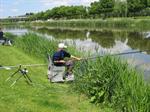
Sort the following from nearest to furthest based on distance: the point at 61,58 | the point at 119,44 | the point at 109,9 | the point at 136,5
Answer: the point at 61,58 < the point at 119,44 < the point at 136,5 < the point at 109,9

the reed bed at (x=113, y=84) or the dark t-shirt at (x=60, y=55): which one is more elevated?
the dark t-shirt at (x=60, y=55)

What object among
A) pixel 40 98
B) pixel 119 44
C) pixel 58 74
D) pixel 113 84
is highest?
pixel 113 84

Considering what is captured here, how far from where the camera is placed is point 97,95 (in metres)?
12.3

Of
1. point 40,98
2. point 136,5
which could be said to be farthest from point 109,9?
point 40,98

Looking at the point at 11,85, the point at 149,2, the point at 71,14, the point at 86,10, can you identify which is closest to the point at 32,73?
the point at 11,85

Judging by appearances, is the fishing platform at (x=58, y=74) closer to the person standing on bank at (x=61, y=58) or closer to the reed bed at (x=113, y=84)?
the person standing on bank at (x=61, y=58)

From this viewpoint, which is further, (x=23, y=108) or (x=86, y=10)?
(x=86, y=10)

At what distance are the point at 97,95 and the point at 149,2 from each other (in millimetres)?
80249

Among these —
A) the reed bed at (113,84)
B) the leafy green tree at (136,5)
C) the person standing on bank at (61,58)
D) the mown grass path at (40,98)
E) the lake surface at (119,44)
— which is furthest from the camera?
the leafy green tree at (136,5)

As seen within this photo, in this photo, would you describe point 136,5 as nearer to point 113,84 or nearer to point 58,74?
point 58,74

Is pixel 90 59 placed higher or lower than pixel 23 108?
higher

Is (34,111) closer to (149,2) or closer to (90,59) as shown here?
(90,59)

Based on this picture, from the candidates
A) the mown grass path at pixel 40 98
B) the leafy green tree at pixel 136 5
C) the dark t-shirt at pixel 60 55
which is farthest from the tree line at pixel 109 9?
the mown grass path at pixel 40 98

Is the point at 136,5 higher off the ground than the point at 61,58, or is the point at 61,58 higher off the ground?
the point at 136,5
